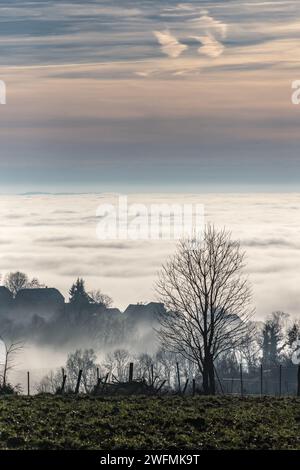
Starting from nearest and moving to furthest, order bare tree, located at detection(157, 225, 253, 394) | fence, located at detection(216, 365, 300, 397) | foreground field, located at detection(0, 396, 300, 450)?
foreground field, located at detection(0, 396, 300, 450)
bare tree, located at detection(157, 225, 253, 394)
fence, located at detection(216, 365, 300, 397)

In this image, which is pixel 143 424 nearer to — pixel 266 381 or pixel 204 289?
pixel 204 289

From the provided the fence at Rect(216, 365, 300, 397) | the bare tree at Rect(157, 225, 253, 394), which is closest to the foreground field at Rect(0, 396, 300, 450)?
the bare tree at Rect(157, 225, 253, 394)

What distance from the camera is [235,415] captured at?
31.8 meters

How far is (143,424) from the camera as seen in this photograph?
28.8m

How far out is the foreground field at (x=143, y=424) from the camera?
25953 millimetres

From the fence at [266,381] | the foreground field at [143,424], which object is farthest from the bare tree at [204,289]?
the fence at [266,381]

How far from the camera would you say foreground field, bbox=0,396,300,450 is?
2595cm

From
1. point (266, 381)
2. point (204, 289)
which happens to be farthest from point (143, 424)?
point (266, 381)

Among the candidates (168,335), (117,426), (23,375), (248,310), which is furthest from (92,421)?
(23,375)

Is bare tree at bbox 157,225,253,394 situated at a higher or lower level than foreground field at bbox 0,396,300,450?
higher

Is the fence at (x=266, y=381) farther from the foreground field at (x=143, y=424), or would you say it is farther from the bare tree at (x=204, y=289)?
the foreground field at (x=143, y=424)

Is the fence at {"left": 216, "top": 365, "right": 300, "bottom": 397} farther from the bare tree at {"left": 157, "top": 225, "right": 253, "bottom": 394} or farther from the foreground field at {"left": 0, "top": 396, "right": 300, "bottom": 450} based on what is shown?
the foreground field at {"left": 0, "top": 396, "right": 300, "bottom": 450}

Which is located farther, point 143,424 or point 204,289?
point 204,289
